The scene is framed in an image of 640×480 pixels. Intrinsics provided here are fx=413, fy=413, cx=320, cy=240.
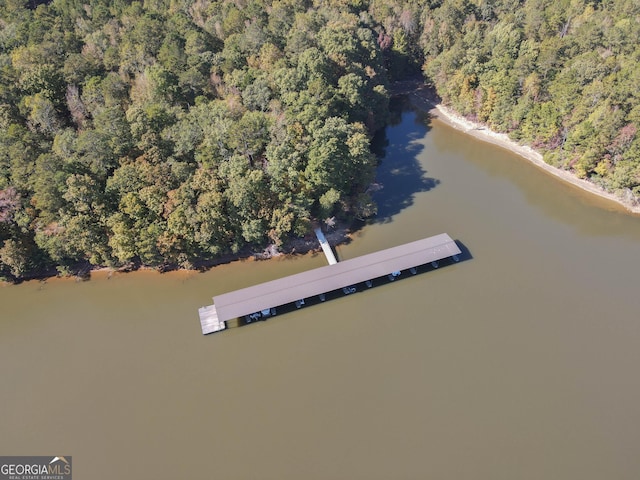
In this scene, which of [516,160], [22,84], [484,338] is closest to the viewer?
[484,338]

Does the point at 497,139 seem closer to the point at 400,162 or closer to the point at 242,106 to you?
the point at 400,162

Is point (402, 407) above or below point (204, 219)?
below

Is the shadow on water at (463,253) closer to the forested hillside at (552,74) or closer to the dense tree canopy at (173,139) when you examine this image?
the dense tree canopy at (173,139)

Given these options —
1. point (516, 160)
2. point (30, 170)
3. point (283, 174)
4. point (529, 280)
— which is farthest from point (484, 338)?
point (30, 170)

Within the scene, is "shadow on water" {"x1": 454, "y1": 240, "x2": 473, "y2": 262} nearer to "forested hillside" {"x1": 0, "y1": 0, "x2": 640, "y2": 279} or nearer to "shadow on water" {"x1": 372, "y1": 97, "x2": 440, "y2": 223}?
"shadow on water" {"x1": 372, "y1": 97, "x2": 440, "y2": 223}

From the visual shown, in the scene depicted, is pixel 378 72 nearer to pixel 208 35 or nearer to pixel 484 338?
pixel 208 35

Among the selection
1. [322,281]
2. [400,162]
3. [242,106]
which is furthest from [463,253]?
[242,106]
